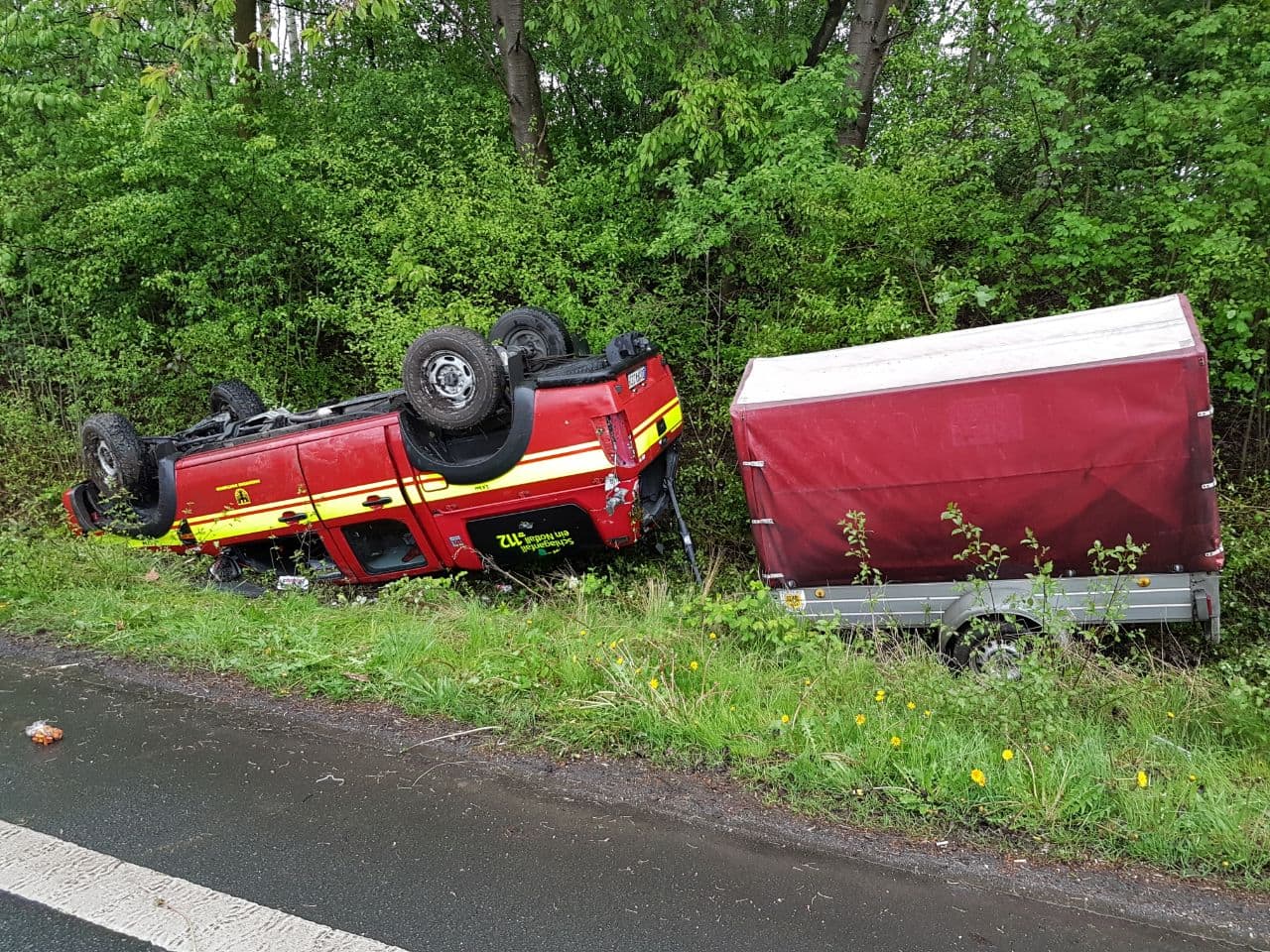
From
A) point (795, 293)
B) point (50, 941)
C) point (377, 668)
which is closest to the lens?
point (50, 941)

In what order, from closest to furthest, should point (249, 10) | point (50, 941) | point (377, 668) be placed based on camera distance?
1. point (50, 941)
2. point (377, 668)
3. point (249, 10)

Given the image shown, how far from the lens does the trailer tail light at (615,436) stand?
19.3 feet

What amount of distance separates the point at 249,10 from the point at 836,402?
1156 centimetres

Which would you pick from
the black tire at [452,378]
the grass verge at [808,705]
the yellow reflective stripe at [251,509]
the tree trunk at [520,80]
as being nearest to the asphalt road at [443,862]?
the grass verge at [808,705]

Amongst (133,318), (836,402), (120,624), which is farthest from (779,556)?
(133,318)

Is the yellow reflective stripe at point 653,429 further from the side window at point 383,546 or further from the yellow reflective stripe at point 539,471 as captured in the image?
the side window at point 383,546

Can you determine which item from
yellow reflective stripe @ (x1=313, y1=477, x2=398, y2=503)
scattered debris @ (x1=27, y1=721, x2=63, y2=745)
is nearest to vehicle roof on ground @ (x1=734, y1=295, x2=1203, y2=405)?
yellow reflective stripe @ (x1=313, y1=477, x2=398, y2=503)

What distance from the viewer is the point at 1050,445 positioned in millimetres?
4730

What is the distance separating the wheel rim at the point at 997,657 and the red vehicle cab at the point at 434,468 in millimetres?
2608

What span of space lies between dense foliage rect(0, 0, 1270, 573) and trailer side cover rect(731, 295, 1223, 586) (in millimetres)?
2588

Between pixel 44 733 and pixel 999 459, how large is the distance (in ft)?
17.8

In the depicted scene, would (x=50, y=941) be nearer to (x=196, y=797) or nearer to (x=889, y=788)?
(x=196, y=797)

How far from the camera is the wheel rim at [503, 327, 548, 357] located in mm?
7699

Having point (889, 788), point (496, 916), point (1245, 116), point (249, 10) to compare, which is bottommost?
point (889, 788)
